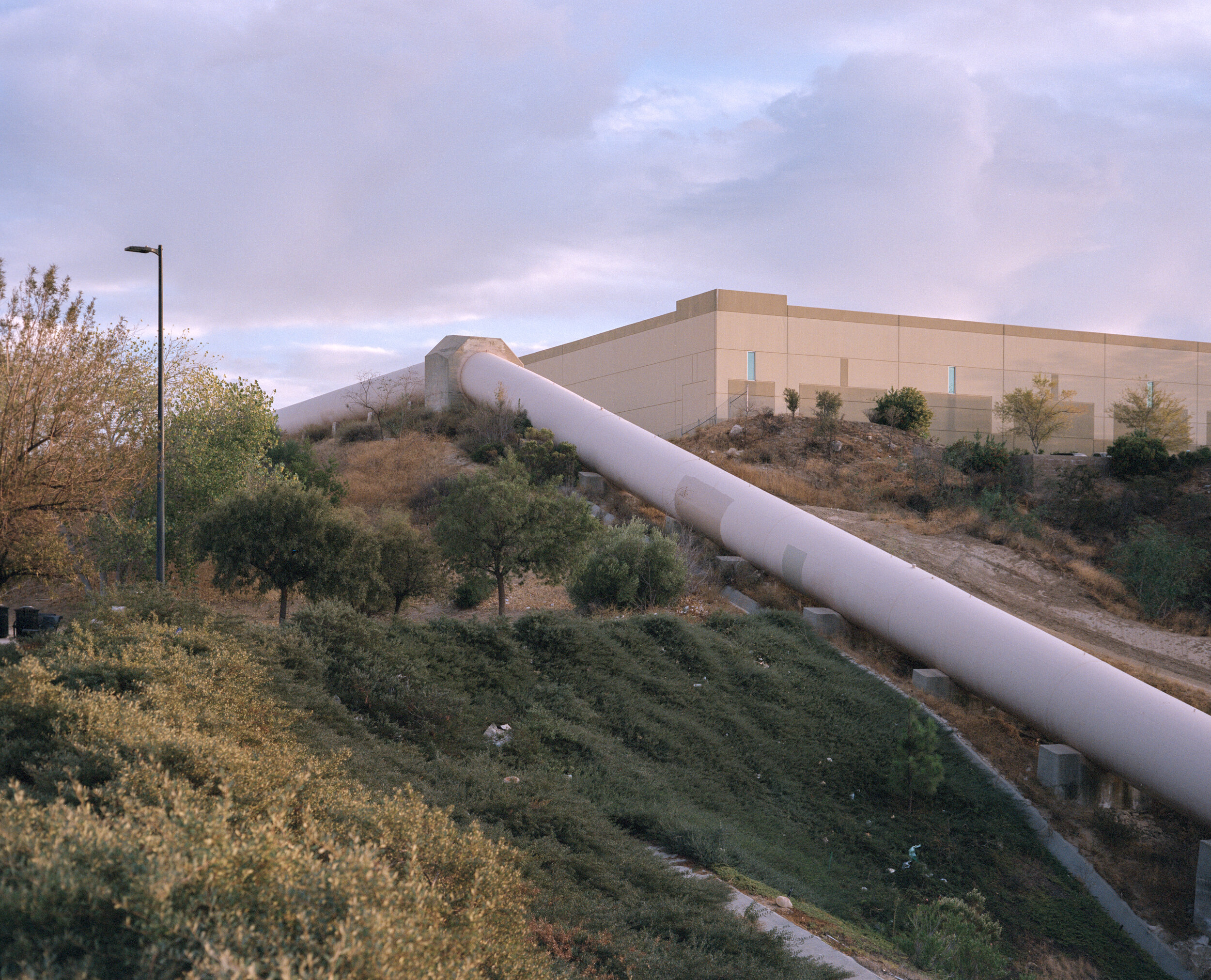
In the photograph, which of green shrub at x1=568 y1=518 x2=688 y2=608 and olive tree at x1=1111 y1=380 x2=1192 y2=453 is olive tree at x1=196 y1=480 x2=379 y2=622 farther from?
olive tree at x1=1111 y1=380 x2=1192 y2=453

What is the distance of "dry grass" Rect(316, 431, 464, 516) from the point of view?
2783cm

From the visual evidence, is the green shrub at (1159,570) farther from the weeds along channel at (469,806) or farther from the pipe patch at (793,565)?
the weeds along channel at (469,806)

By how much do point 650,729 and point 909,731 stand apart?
443cm

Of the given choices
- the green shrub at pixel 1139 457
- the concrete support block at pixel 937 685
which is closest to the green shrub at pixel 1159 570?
the green shrub at pixel 1139 457

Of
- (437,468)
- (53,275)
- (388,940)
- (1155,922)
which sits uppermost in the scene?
(53,275)

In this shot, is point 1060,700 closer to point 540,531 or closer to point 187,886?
point 540,531

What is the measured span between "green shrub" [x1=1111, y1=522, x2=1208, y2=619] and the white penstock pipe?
854 centimetres

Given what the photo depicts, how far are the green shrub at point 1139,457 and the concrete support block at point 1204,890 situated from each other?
22.5m

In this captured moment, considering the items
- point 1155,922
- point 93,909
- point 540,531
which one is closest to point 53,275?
point 540,531

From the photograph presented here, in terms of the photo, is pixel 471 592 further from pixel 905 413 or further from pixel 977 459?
pixel 905 413

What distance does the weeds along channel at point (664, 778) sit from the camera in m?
7.23

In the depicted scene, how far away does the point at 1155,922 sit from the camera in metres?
11.8

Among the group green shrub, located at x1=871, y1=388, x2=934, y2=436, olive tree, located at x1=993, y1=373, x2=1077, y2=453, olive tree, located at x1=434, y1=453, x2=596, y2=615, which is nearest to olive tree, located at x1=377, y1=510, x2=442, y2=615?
olive tree, located at x1=434, y1=453, x2=596, y2=615

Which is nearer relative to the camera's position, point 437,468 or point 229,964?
point 229,964
